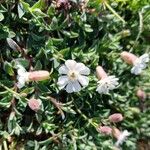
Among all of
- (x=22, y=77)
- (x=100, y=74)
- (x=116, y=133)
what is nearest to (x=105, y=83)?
(x=100, y=74)

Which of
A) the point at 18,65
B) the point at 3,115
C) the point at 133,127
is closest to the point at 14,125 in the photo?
the point at 3,115

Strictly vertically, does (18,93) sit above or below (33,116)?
above

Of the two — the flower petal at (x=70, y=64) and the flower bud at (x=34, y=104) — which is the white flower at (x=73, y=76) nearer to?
the flower petal at (x=70, y=64)

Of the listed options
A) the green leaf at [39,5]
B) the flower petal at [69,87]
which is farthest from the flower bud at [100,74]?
the green leaf at [39,5]

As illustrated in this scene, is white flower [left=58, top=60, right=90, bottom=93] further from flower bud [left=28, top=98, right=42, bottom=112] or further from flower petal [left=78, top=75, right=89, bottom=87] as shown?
flower bud [left=28, top=98, right=42, bottom=112]

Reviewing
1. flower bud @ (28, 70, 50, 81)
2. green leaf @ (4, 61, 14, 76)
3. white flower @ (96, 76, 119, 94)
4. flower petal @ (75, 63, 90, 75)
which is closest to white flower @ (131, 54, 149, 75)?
white flower @ (96, 76, 119, 94)

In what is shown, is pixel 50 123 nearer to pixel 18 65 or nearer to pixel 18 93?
pixel 18 93
